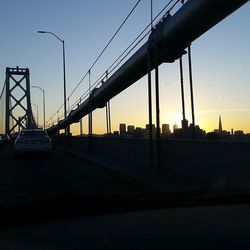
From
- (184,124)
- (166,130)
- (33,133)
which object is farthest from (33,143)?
(184,124)

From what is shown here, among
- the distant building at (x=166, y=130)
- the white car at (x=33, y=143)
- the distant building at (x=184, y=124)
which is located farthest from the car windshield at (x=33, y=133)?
the distant building at (x=184, y=124)

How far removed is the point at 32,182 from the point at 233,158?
6011mm

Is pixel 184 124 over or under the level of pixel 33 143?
over

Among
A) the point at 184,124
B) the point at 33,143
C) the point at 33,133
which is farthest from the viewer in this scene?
the point at 33,133

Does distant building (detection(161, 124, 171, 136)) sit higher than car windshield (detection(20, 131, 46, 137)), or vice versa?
car windshield (detection(20, 131, 46, 137))

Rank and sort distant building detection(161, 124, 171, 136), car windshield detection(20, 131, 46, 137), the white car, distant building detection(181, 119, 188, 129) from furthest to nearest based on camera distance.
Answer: car windshield detection(20, 131, 46, 137) → the white car → distant building detection(161, 124, 171, 136) → distant building detection(181, 119, 188, 129)

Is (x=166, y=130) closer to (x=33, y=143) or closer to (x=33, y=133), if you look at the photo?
(x=33, y=143)

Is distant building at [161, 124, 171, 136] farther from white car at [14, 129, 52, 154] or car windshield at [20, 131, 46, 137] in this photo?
car windshield at [20, 131, 46, 137]

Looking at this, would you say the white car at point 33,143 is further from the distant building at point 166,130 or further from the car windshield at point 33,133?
the distant building at point 166,130

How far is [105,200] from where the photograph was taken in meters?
6.25

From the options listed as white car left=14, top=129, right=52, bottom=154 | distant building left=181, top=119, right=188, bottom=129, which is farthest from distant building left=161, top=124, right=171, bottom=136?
white car left=14, top=129, right=52, bottom=154

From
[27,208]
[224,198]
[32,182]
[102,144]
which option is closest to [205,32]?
[32,182]

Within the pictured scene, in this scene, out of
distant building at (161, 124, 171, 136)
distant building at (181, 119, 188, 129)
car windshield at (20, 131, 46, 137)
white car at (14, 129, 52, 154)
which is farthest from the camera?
car windshield at (20, 131, 46, 137)

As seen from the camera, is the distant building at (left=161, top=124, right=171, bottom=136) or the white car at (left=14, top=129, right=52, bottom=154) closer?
the distant building at (left=161, top=124, right=171, bottom=136)
